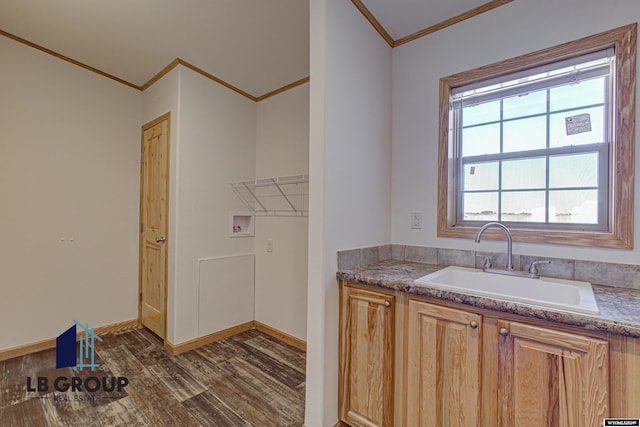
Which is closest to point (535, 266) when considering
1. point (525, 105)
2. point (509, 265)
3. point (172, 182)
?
point (509, 265)

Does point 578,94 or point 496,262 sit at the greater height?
point 578,94

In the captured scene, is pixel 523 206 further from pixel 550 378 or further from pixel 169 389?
pixel 169 389

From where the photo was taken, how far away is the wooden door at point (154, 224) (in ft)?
8.51

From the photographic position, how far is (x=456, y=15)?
1804 millimetres

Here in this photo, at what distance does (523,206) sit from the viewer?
5.52 ft

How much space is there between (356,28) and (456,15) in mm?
690

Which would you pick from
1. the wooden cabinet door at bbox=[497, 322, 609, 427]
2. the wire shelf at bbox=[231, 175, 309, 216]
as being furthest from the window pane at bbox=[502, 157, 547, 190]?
the wire shelf at bbox=[231, 175, 309, 216]

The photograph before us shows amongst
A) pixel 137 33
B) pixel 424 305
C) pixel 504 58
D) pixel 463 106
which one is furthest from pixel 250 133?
pixel 424 305

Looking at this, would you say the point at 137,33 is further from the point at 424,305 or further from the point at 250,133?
the point at 424,305

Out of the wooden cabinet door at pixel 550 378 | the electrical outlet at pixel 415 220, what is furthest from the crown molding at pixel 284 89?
the wooden cabinet door at pixel 550 378

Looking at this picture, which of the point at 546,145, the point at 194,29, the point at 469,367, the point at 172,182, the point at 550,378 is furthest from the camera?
the point at 172,182

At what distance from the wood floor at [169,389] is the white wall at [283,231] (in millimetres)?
383

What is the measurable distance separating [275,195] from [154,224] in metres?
1.24

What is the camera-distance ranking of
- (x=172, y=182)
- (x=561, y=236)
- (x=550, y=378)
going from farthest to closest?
(x=172, y=182)
(x=561, y=236)
(x=550, y=378)
